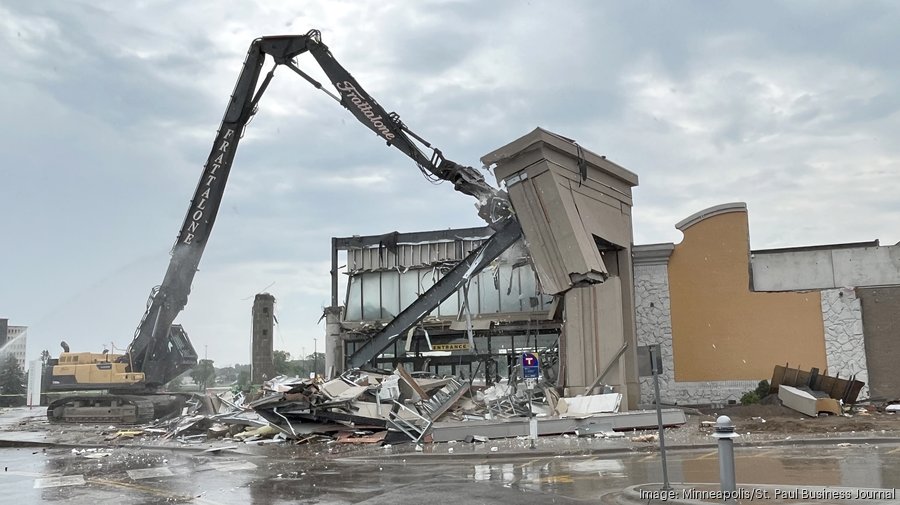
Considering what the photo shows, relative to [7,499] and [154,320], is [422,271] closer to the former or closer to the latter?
[154,320]

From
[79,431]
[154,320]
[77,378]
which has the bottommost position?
[79,431]

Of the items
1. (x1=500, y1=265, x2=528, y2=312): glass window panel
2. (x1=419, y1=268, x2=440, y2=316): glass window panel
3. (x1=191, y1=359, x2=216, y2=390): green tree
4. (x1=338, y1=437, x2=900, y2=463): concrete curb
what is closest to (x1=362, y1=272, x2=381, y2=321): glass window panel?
(x1=419, y1=268, x2=440, y2=316): glass window panel

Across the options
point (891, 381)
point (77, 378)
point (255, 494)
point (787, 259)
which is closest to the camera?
point (255, 494)

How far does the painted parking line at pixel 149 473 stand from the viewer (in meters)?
12.8

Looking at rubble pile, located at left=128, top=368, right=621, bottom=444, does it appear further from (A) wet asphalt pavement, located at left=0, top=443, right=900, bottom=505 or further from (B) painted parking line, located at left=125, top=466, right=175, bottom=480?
(B) painted parking line, located at left=125, top=466, right=175, bottom=480

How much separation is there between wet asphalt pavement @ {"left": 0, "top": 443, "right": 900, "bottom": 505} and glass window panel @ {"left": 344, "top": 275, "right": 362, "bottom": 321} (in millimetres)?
20115

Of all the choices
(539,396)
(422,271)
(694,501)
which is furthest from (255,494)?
(422,271)

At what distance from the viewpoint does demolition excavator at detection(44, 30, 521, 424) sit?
2294cm

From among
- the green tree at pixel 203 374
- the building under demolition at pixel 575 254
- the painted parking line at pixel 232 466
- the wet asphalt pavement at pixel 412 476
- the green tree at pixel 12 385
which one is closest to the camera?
the wet asphalt pavement at pixel 412 476

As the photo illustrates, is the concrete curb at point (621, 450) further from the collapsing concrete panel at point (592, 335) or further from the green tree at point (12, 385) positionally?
the green tree at point (12, 385)

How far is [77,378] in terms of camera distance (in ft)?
83.3

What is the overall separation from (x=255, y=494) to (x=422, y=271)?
24.8m

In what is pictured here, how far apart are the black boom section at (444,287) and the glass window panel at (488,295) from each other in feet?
30.7

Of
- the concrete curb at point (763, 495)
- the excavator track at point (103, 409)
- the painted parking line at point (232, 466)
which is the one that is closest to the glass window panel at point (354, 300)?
the excavator track at point (103, 409)
